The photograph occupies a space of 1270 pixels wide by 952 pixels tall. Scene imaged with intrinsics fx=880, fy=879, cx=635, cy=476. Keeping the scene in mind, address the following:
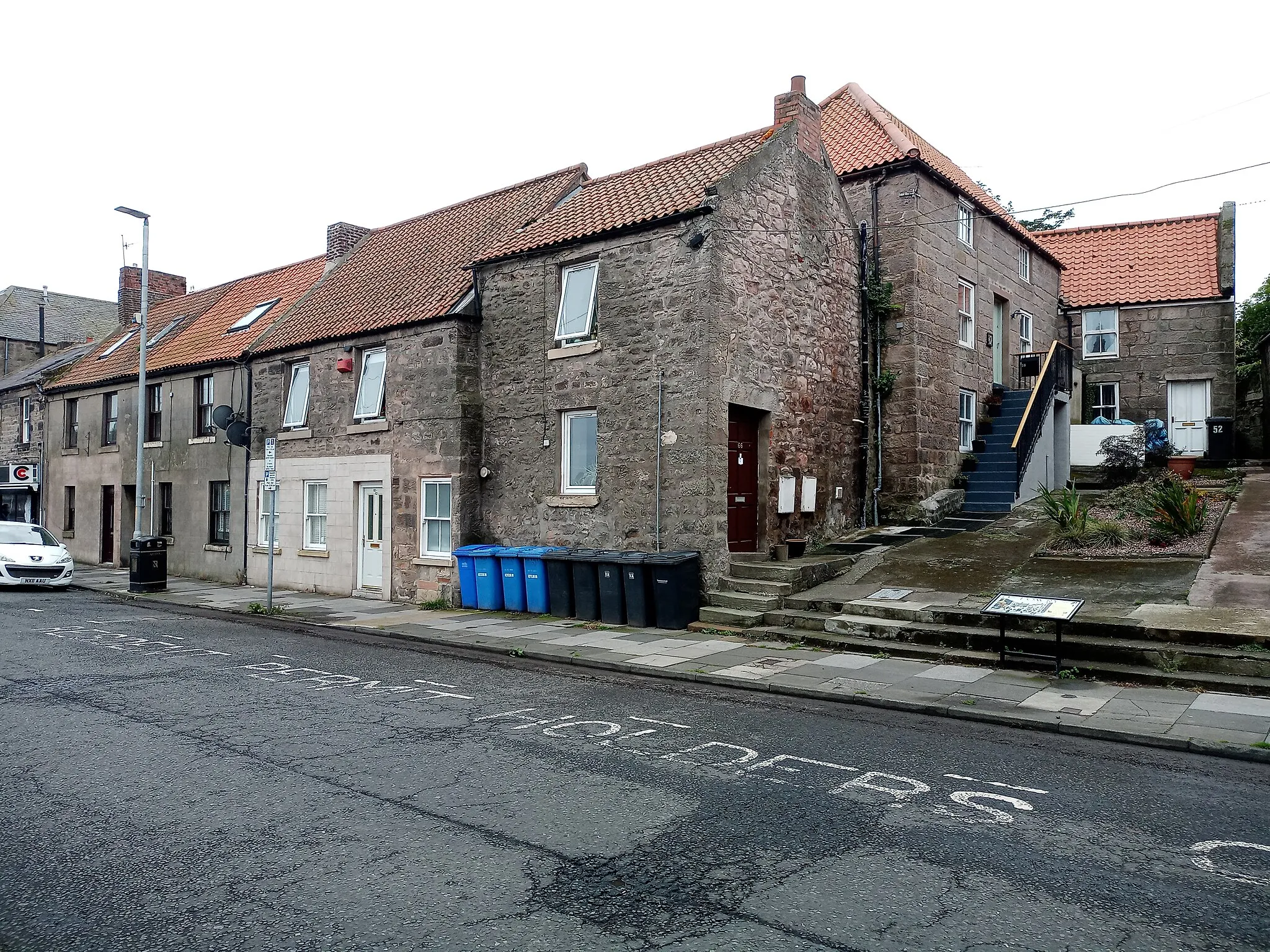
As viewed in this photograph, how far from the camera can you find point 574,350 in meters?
15.5

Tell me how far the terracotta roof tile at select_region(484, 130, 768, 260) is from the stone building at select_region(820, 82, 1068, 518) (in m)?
3.89

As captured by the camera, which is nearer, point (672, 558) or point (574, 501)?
point (672, 558)

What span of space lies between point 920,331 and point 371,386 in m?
11.6

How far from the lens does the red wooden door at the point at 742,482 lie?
14812 mm

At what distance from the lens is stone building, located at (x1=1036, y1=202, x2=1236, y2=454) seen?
1016 inches

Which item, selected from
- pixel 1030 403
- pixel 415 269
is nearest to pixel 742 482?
pixel 1030 403

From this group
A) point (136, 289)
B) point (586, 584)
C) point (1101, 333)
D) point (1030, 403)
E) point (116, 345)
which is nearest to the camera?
point (586, 584)

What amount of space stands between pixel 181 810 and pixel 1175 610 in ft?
34.7

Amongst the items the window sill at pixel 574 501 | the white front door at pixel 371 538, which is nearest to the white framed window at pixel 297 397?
the white front door at pixel 371 538

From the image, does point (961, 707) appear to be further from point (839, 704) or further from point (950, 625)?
point (950, 625)

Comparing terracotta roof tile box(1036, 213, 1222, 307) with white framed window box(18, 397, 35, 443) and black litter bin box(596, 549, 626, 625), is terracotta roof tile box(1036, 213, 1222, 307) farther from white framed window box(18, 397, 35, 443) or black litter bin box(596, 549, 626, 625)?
white framed window box(18, 397, 35, 443)

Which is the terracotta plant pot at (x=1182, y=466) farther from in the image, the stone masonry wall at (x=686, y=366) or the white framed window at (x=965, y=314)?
the stone masonry wall at (x=686, y=366)

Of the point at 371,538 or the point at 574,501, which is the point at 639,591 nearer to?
the point at 574,501

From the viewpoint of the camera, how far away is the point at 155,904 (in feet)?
13.8
